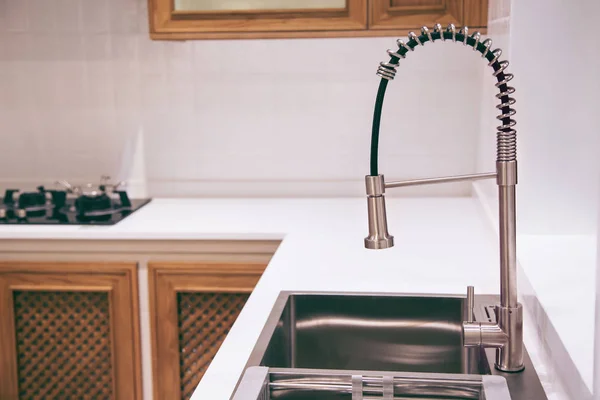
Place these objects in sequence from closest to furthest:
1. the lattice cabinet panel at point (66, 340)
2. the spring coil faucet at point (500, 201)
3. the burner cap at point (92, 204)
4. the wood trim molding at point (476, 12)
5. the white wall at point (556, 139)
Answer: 1. the spring coil faucet at point (500, 201)
2. the white wall at point (556, 139)
3. the wood trim molding at point (476, 12)
4. the lattice cabinet panel at point (66, 340)
5. the burner cap at point (92, 204)

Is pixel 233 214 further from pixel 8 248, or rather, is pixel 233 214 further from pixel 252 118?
pixel 8 248

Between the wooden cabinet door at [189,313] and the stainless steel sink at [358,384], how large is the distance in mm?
1114

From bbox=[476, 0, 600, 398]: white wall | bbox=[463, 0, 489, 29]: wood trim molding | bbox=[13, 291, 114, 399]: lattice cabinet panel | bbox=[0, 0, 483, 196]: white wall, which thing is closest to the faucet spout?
bbox=[476, 0, 600, 398]: white wall

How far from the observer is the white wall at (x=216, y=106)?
8.80ft

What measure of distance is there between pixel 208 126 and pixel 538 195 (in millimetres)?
1455

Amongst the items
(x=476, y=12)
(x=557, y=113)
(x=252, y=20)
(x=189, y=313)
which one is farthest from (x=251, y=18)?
(x=557, y=113)

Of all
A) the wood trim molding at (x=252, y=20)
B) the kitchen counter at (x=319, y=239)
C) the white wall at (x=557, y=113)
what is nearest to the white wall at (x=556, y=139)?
the white wall at (x=557, y=113)

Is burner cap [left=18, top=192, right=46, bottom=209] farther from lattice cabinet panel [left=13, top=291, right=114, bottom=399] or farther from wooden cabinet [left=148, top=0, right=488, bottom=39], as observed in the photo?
wooden cabinet [left=148, top=0, right=488, bottom=39]

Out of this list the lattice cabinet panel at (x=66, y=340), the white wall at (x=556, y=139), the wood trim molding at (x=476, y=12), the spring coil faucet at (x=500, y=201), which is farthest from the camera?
the lattice cabinet panel at (x=66, y=340)

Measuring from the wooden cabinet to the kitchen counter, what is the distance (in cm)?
57

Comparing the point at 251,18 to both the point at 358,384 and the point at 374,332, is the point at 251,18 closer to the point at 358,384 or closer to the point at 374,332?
the point at 374,332

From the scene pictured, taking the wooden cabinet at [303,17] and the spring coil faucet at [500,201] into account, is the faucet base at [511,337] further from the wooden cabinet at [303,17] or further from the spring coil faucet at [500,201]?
the wooden cabinet at [303,17]

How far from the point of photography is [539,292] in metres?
1.29

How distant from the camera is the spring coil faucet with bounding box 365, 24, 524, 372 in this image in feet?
3.56
